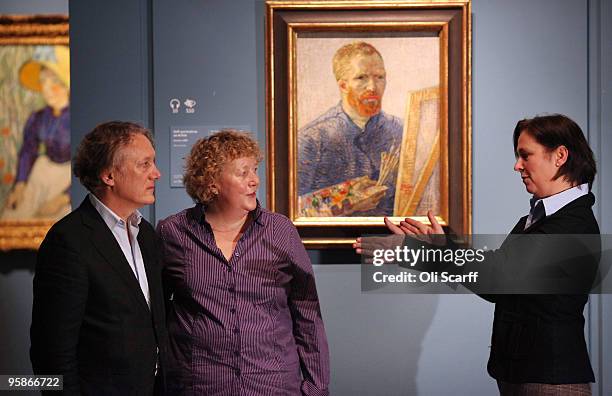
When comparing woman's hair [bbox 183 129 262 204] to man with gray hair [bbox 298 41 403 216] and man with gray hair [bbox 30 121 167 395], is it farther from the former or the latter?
man with gray hair [bbox 298 41 403 216]

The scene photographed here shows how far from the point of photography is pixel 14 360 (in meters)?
3.45

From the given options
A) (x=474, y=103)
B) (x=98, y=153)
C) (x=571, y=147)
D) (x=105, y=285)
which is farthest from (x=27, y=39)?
(x=571, y=147)

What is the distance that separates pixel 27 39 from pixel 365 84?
171 cm

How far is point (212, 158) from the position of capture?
247 cm

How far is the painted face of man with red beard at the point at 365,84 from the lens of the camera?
3357 mm

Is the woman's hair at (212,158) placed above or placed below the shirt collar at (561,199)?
above

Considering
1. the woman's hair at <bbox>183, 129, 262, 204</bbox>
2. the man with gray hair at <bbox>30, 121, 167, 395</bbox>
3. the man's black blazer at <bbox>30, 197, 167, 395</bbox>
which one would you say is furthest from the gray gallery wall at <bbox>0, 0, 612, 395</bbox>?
the man's black blazer at <bbox>30, 197, 167, 395</bbox>

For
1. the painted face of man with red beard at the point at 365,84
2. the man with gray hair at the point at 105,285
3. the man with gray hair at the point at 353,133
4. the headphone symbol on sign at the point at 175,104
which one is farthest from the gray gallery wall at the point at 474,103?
the man with gray hair at the point at 105,285

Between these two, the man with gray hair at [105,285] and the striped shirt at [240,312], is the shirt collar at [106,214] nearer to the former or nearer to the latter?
the man with gray hair at [105,285]

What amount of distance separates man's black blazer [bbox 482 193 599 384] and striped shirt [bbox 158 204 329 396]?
70 cm

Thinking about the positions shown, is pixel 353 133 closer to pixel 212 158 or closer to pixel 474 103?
pixel 474 103

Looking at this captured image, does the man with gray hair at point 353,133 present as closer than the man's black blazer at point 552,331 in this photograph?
No

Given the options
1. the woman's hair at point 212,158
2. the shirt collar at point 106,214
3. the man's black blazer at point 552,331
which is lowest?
the man's black blazer at point 552,331

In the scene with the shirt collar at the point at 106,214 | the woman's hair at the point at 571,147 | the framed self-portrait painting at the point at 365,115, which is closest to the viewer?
the shirt collar at the point at 106,214
